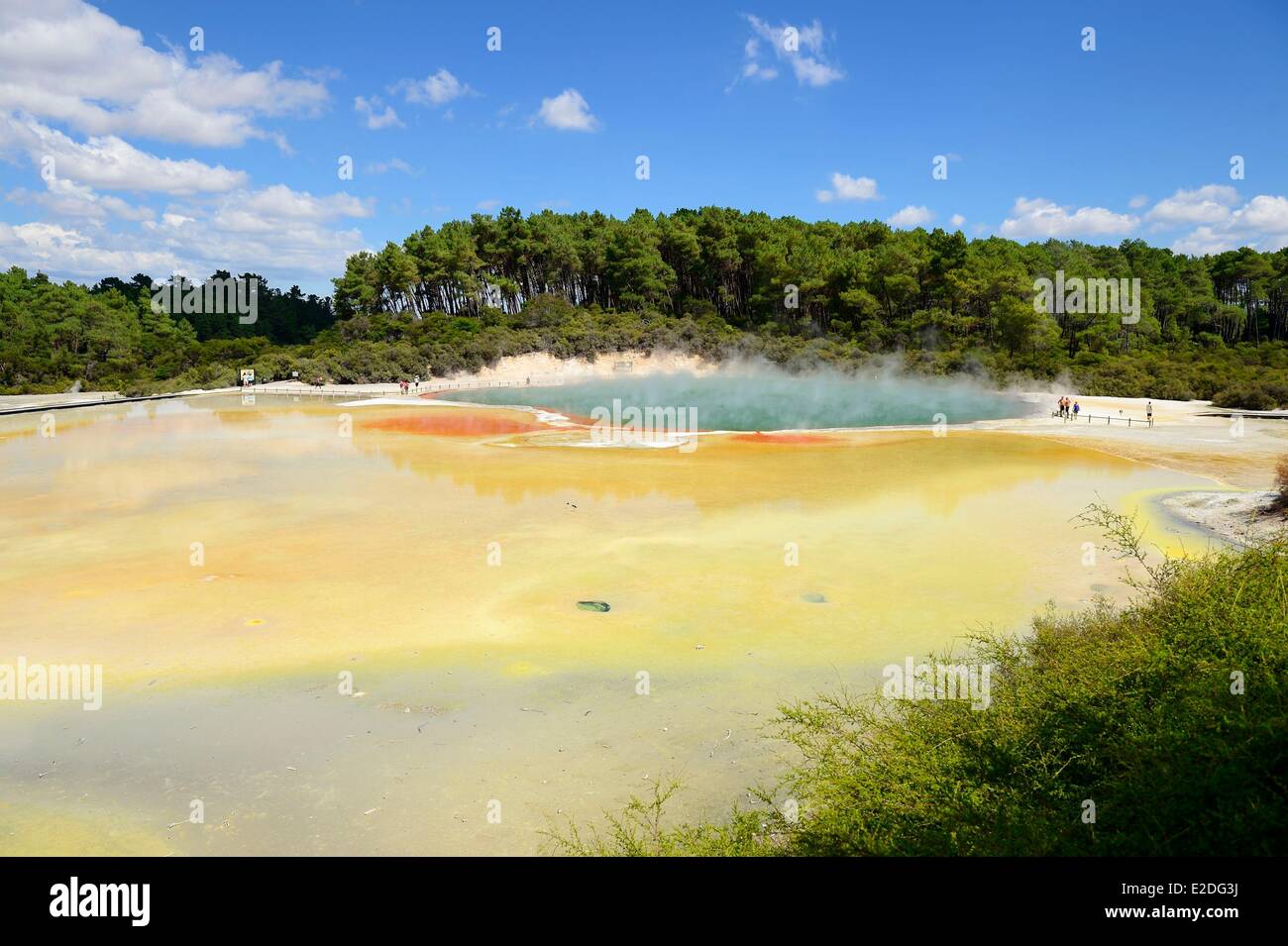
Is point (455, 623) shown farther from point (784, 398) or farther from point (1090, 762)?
point (784, 398)

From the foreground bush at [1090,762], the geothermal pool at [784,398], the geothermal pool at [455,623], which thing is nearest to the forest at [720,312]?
the geothermal pool at [784,398]

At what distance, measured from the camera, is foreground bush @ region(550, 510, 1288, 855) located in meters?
4.75

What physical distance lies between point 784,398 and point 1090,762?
53.1 m

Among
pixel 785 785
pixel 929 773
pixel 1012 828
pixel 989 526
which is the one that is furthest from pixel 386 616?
pixel 989 526

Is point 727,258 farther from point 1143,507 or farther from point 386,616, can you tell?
point 386,616

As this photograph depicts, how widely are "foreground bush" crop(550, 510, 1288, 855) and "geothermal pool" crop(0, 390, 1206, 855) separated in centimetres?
143

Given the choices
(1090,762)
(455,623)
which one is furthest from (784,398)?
(1090,762)

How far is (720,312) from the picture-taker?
96812mm

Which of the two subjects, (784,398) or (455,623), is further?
(784,398)

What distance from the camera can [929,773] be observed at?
630cm

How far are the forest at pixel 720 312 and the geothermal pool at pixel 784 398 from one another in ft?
13.6

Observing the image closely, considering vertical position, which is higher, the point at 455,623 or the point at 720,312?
the point at 720,312

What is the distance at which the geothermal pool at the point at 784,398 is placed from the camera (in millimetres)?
45438
